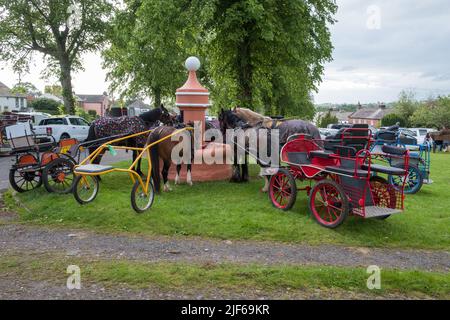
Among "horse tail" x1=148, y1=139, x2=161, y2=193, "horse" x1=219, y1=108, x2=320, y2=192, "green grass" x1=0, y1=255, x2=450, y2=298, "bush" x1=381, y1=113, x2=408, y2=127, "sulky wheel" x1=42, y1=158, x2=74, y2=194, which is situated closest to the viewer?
"green grass" x1=0, y1=255, x2=450, y2=298

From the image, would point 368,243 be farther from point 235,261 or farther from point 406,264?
point 235,261

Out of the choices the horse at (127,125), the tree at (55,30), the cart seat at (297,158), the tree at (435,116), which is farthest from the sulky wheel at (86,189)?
the tree at (435,116)

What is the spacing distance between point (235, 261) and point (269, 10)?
8.98 meters

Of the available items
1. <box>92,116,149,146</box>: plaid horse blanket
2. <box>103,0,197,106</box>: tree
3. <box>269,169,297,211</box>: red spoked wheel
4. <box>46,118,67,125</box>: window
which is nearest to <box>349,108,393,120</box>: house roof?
<box>103,0,197,106</box>: tree

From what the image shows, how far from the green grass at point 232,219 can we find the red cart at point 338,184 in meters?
0.33

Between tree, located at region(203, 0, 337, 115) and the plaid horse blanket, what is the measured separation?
4034 millimetres

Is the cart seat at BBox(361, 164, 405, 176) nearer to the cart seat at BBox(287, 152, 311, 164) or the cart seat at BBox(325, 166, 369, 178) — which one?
the cart seat at BBox(325, 166, 369, 178)

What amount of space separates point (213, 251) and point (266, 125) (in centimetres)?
482

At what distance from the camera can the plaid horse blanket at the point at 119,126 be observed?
10.5 metres

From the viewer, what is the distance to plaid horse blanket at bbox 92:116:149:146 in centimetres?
1049

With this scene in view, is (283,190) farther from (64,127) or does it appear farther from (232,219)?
(64,127)

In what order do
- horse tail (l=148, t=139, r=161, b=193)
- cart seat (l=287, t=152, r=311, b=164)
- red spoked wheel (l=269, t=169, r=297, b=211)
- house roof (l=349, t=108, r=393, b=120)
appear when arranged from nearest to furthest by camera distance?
red spoked wheel (l=269, t=169, r=297, b=211) < cart seat (l=287, t=152, r=311, b=164) < horse tail (l=148, t=139, r=161, b=193) < house roof (l=349, t=108, r=393, b=120)

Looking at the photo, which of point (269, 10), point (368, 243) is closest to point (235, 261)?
point (368, 243)

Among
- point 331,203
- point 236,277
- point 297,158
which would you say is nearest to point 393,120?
point 297,158
